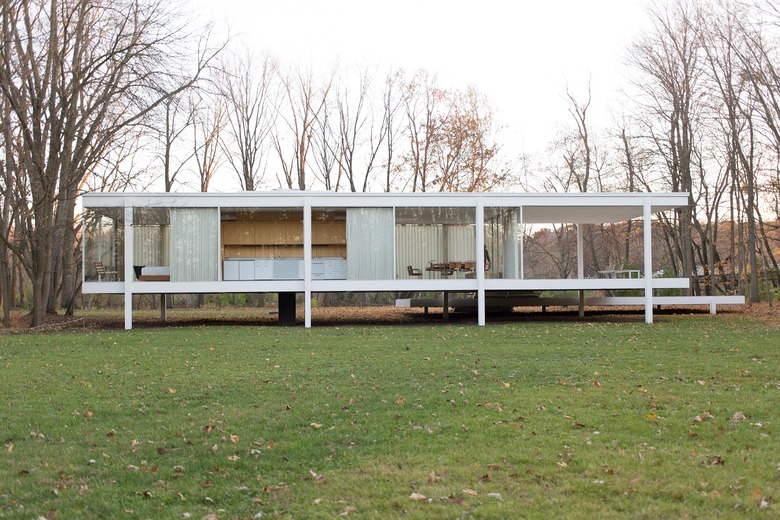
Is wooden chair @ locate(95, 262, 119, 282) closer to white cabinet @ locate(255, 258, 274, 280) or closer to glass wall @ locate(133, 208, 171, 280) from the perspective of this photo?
glass wall @ locate(133, 208, 171, 280)

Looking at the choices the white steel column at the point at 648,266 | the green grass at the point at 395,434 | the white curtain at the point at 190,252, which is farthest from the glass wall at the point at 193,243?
the white steel column at the point at 648,266

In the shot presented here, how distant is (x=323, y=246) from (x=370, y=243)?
6.16ft

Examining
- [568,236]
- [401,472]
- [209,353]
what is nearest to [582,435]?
[401,472]

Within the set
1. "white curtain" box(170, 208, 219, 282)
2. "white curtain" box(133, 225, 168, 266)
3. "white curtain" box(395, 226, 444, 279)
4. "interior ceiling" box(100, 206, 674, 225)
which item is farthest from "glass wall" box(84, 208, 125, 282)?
"white curtain" box(395, 226, 444, 279)

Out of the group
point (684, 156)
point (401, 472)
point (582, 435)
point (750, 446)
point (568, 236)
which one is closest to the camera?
point (401, 472)

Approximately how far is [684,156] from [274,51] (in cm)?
1976

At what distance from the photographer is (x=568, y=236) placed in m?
41.2

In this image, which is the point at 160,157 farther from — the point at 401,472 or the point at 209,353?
the point at 401,472

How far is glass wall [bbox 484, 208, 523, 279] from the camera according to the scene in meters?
19.8

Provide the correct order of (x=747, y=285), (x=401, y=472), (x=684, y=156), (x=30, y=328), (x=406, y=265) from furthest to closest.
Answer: (x=747, y=285) → (x=684, y=156) → (x=406, y=265) → (x=30, y=328) → (x=401, y=472)

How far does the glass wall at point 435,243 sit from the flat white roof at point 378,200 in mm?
646

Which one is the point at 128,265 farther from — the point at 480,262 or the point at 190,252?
the point at 480,262

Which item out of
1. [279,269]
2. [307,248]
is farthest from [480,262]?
[279,269]

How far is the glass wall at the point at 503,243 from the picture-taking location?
64.9ft
